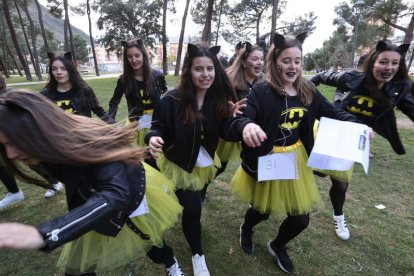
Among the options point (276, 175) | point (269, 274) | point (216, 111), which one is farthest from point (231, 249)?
point (216, 111)

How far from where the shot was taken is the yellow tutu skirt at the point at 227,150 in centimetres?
363

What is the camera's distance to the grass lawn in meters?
2.79

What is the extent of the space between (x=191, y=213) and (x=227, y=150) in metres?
1.31

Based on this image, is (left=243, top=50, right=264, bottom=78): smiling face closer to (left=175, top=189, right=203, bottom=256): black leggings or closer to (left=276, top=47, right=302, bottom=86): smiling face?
(left=276, top=47, right=302, bottom=86): smiling face

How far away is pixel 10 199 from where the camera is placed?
3.93 m

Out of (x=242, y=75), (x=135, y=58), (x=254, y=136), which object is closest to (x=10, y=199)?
(x=135, y=58)

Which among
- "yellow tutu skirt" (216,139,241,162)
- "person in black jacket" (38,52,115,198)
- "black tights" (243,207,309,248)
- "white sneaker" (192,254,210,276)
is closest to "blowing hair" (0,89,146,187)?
"white sneaker" (192,254,210,276)

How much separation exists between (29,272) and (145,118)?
2224 millimetres

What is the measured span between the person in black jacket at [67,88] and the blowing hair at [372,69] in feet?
10.1

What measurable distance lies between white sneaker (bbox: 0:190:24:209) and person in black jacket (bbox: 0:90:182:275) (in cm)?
257

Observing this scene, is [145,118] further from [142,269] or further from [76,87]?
[142,269]

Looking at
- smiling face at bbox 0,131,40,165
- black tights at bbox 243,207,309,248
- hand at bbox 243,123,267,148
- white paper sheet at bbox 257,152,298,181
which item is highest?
smiling face at bbox 0,131,40,165

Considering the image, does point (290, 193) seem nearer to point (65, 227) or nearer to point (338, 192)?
point (338, 192)

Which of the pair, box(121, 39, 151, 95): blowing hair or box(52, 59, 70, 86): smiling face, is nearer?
box(52, 59, 70, 86): smiling face
